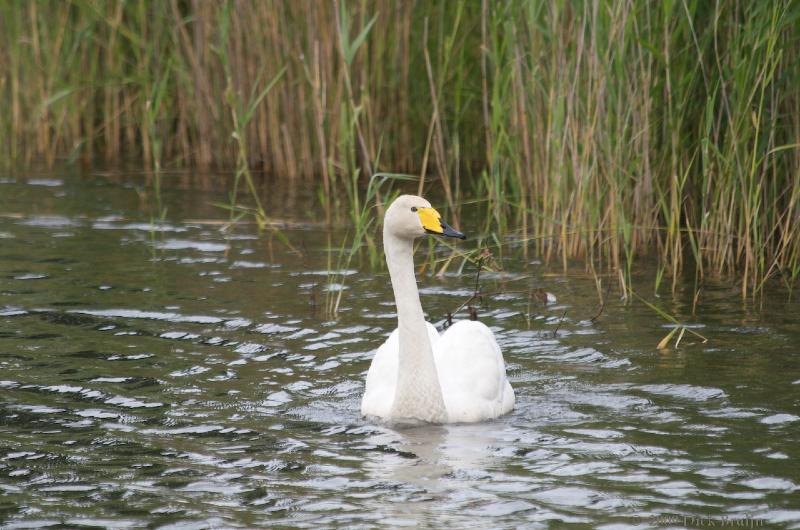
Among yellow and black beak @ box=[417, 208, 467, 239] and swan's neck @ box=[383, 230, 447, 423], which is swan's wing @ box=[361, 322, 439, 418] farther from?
yellow and black beak @ box=[417, 208, 467, 239]

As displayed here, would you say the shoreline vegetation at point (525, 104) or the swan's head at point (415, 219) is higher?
the shoreline vegetation at point (525, 104)

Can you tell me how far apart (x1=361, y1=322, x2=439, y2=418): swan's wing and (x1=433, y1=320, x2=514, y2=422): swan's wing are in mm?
213

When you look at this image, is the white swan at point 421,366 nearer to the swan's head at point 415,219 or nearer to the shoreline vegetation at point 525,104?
the swan's head at point 415,219

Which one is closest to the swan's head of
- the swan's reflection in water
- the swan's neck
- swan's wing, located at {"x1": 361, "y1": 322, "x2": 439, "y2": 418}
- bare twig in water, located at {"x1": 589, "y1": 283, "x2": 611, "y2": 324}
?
the swan's neck

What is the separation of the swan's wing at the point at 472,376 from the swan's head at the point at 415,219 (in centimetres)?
59

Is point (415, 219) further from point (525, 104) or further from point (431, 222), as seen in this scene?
point (525, 104)

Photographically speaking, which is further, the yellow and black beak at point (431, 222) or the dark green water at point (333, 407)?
the yellow and black beak at point (431, 222)

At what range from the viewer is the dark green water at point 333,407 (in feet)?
15.8

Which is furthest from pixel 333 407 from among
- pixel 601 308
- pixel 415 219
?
pixel 601 308

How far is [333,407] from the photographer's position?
6309mm

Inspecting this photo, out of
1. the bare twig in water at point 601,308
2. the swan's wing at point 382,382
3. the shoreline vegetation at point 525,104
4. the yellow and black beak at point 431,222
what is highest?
the shoreline vegetation at point 525,104

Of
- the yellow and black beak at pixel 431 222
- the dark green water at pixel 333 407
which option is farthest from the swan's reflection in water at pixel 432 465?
the yellow and black beak at pixel 431 222

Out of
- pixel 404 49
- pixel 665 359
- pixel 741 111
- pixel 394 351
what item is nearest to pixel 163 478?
pixel 394 351

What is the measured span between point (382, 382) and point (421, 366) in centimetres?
35
